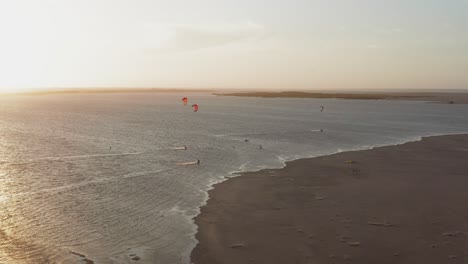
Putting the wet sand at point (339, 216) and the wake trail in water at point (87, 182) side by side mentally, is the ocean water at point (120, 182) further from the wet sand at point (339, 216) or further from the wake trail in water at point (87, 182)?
the wet sand at point (339, 216)

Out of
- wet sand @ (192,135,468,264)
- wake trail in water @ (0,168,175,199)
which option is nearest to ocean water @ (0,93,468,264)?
wake trail in water @ (0,168,175,199)

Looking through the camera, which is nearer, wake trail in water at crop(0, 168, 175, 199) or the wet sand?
the wet sand

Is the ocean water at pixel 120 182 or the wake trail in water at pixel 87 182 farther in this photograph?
the wake trail in water at pixel 87 182

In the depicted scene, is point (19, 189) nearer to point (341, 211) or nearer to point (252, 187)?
point (252, 187)

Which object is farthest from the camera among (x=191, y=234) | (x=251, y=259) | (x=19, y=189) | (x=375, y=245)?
(x=19, y=189)

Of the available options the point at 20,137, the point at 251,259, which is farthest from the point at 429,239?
the point at 20,137

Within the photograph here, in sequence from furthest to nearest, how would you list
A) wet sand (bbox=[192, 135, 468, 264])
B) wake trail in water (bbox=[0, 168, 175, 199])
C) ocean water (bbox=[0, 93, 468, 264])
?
1. wake trail in water (bbox=[0, 168, 175, 199])
2. ocean water (bbox=[0, 93, 468, 264])
3. wet sand (bbox=[192, 135, 468, 264])

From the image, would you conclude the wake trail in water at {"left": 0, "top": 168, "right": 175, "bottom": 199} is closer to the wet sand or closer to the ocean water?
the ocean water

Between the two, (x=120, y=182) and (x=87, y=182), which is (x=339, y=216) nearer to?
(x=120, y=182)

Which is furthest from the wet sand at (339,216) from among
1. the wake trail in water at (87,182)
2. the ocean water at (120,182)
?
the wake trail in water at (87,182)
